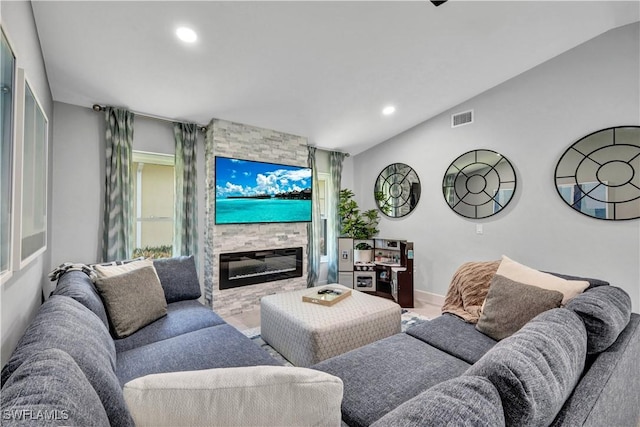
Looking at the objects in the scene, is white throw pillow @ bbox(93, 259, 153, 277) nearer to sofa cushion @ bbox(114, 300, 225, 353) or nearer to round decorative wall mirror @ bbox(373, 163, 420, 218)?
sofa cushion @ bbox(114, 300, 225, 353)

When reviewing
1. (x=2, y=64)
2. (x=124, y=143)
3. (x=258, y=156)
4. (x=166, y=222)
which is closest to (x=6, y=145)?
(x=2, y=64)

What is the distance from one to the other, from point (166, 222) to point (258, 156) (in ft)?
4.74

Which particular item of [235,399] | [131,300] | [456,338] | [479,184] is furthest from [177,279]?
[479,184]

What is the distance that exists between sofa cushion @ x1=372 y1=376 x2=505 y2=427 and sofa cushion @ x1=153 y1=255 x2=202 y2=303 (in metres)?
2.39

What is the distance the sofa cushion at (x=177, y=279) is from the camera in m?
2.52

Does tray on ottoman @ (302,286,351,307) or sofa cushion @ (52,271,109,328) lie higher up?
sofa cushion @ (52,271,109,328)

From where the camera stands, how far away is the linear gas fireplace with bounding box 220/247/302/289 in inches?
140

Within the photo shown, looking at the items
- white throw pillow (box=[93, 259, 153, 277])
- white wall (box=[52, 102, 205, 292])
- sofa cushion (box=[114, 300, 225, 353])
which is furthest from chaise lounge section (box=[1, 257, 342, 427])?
→ white wall (box=[52, 102, 205, 292])

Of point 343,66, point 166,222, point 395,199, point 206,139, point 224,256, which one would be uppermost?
point 343,66

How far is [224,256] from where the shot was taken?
3.52 metres

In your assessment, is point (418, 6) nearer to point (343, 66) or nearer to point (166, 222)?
point (343, 66)

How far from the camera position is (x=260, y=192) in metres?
3.85

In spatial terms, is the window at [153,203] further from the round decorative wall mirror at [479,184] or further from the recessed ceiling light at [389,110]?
the round decorative wall mirror at [479,184]

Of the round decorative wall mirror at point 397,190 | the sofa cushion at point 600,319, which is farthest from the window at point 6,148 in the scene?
the round decorative wall mirror at point 397,190
